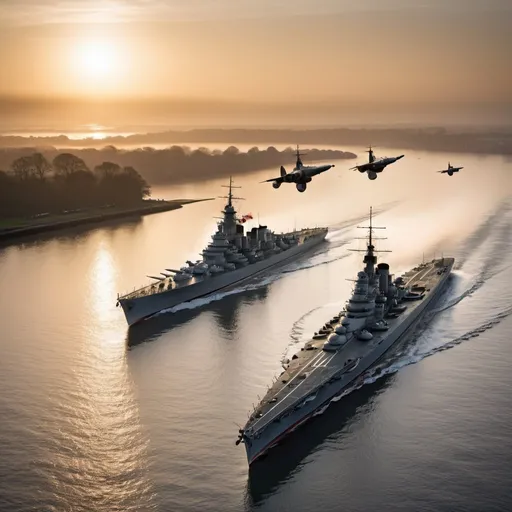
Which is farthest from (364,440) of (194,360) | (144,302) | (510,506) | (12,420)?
(144,302)

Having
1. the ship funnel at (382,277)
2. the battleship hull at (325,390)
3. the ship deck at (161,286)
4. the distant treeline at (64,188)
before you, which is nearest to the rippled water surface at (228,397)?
the battleship hull at (325,390)

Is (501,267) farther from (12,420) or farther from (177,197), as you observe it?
(177,197)

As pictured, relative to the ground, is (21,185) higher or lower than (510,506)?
higher

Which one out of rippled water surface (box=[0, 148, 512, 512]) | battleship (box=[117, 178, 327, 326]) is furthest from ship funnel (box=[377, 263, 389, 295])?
battleship (box=[117, 178, 327, 326])

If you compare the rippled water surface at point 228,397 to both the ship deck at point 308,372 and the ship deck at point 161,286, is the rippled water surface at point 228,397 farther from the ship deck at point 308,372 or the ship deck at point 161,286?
the ship deck at point 161,286

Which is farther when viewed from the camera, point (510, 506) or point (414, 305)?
point (414, 305)

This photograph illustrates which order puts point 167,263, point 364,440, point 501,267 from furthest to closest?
point 167,263 < point 501,267 < point 364,440

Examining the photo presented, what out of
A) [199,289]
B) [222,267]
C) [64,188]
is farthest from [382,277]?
[64,188]

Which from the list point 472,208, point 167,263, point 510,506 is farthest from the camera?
point 472,208

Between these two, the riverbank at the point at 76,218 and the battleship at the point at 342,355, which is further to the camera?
the riverbank at the point at 76,218
